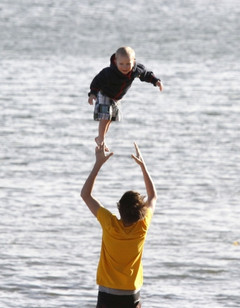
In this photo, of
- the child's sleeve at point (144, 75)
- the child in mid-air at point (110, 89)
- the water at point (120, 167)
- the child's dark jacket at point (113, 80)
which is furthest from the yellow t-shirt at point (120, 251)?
the water at point (120, 167)

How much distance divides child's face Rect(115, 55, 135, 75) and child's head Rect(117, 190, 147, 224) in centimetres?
94

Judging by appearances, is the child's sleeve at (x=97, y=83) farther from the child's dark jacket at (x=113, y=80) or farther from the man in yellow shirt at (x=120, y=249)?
the man in yellow shirt at (x=120, y=249)

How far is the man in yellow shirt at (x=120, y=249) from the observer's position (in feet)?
27.5

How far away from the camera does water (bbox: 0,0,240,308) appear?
14.0 m

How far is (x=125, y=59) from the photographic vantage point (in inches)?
329

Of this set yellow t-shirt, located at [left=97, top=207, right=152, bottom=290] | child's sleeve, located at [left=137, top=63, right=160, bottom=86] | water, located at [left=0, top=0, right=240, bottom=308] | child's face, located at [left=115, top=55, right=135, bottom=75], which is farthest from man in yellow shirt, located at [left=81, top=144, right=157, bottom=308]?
water, located at [left=0, top=0, right=240, bottom=308]

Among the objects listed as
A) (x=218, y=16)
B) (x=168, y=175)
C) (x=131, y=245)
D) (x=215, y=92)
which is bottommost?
(x=218, y=16)

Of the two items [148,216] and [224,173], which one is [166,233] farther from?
[148,216]

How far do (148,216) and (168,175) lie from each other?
11.8 meters

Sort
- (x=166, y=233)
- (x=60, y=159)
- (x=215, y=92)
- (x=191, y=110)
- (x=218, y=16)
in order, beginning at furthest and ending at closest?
1. (x=218, y=16)
2. (x=215, y=92)
3. (x=191, y=110)
4. (x=60, y=159)
5. (x=166, y=233)

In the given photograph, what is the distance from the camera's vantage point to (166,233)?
1617 cm

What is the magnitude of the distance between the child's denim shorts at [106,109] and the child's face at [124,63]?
42cm

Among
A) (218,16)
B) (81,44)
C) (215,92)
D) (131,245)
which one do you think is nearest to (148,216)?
(131,245)

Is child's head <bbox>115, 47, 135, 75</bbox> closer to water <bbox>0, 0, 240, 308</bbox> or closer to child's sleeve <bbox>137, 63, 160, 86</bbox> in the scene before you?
child's sleeve <bbox>137, 63, 160, 86</bbox>
